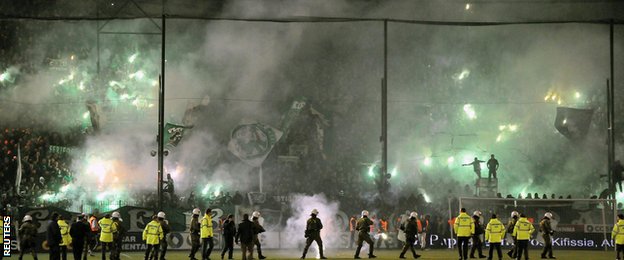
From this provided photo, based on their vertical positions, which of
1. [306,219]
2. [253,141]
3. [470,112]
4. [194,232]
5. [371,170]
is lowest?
[194,232]

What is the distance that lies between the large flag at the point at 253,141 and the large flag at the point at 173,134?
11.6ft

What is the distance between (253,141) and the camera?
134ft

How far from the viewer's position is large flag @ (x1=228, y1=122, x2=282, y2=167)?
4062 cm

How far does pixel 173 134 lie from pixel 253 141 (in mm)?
4524

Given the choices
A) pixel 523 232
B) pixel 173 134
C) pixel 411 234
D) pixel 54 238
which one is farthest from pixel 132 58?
pixel 523 232

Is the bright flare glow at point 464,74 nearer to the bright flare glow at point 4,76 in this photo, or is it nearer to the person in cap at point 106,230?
the bright flare glow at point 4,76

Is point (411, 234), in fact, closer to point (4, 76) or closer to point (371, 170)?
point (371, 170)

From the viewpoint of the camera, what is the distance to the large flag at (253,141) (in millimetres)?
40625

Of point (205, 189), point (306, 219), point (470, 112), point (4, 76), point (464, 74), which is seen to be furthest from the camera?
point (464, 74)

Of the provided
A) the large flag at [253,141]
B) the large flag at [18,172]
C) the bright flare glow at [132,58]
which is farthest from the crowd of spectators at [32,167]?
the large flag at [253,141]

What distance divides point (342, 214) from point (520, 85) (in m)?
18.3

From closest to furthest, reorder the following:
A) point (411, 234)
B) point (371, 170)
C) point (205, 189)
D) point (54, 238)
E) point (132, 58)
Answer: point (54, 238) < point (411, 234) < point (205, 189) < point (371, 170) < point (132, 58)

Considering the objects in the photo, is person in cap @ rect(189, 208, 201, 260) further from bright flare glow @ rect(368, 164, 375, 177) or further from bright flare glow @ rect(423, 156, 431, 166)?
bright flare glow @ rect(423, 156, 431, 166)

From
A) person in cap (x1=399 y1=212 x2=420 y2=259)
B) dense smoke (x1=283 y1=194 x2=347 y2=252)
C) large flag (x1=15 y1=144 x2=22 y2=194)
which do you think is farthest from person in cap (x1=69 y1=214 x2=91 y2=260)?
large flag (x1=15 y1=144 x2=22 y2=194)
